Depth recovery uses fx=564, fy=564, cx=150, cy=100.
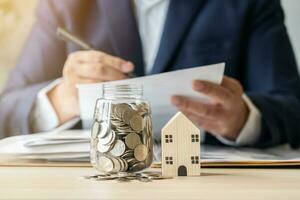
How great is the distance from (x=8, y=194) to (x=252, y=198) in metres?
0.19

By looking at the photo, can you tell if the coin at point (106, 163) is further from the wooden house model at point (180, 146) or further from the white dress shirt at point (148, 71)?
the white dress shirt at point (148, 71)

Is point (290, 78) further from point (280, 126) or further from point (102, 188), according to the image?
point (102, 188)

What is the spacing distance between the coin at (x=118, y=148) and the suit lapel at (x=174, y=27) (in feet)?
0.95

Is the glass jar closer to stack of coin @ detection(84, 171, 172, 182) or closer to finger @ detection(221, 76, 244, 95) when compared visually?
stack of coin @ detection(84, 171, 172, 182)

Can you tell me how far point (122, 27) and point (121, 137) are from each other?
1.07 ft

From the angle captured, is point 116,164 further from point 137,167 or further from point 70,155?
point 70,155

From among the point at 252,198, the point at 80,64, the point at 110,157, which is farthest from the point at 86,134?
the point at 252,198

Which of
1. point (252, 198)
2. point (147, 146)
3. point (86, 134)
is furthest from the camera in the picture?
point (86, 134)

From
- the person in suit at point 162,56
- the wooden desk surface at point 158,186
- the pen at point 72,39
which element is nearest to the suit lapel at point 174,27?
the person in suit at point 162,56

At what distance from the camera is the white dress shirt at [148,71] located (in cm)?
79

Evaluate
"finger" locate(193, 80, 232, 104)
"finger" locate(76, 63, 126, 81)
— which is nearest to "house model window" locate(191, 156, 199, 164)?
"finger" locate(193, 80, 232, 104)

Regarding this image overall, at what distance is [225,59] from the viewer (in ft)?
2.71

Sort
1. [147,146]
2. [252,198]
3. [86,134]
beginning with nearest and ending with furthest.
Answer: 1. [252,198]
2. [147,146]
3. [86,134]

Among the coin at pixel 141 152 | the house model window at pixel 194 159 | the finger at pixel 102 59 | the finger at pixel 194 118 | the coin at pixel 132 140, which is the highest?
the finger at pixel 102 59
